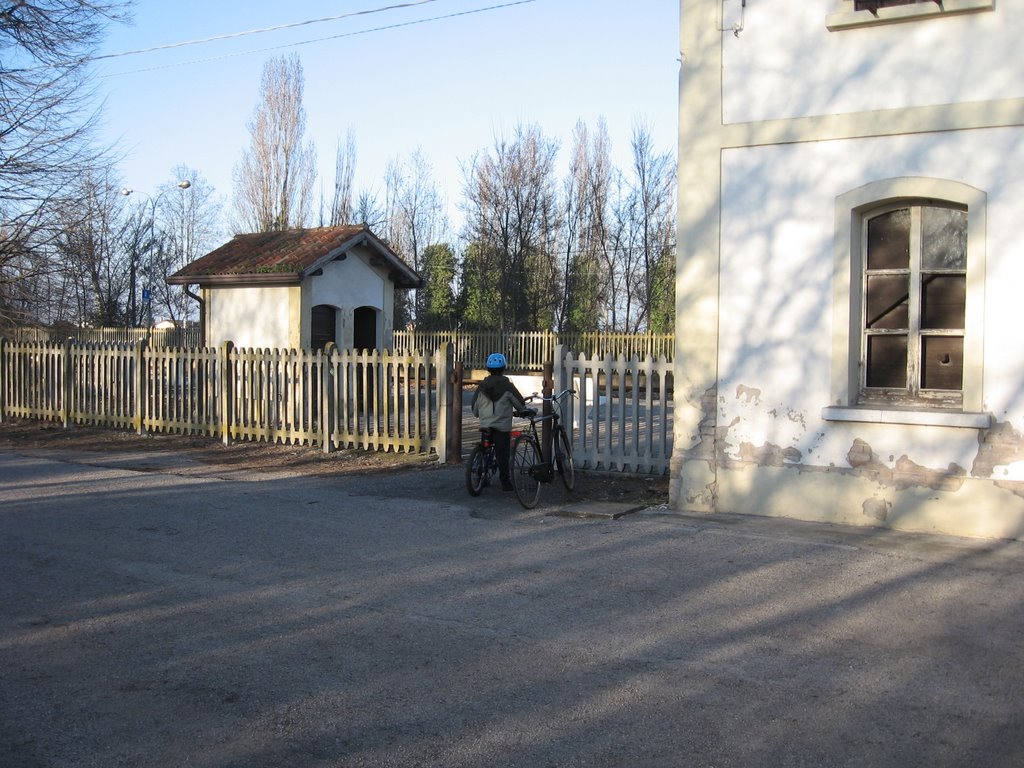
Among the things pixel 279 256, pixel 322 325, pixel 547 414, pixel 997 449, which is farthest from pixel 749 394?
pixel 279 256

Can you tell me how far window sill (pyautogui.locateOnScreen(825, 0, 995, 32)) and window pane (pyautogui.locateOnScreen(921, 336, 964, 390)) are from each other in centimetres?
282

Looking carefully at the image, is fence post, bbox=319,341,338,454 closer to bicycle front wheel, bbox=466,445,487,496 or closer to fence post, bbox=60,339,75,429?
bicycle front wheel, bbox=466,445,487,496

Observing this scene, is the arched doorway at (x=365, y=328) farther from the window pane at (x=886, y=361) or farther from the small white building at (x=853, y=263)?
the window pane at (x=886, y=361)

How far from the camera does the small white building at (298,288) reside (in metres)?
20.0

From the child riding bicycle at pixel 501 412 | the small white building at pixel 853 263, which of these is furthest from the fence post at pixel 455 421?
the small white building at pixel 853 263

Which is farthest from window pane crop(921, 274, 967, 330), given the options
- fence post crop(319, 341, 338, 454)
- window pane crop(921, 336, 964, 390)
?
fence post crop(319, 341, 338, 454)

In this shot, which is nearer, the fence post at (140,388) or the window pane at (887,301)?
the window pane at (887,301)

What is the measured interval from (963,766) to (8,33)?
21.1 meters

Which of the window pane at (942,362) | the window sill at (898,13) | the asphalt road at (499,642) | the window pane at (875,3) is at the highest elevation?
the window pane at (875,3)

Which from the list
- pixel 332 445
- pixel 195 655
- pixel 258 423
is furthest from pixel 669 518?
pixel 258 423

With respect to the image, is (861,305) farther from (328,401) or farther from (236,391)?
(236,391)

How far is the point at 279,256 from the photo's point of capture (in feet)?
67.3

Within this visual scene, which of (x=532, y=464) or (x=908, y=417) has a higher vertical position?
(x=908, y=417)

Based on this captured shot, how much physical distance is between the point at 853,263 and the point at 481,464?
4.30m
